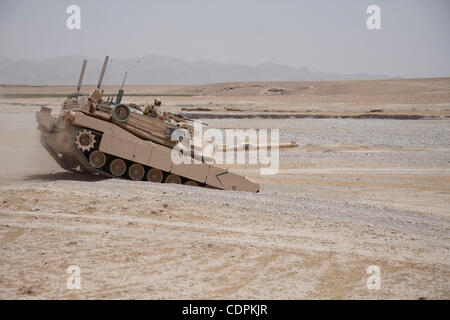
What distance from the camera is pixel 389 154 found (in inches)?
1163

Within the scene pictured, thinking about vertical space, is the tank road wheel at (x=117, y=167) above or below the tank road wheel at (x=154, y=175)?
above

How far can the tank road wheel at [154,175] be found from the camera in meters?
16.4

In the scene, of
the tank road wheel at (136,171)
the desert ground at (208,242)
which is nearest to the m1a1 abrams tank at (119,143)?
the tank road wheel at (136,171)

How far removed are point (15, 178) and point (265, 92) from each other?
10320cm

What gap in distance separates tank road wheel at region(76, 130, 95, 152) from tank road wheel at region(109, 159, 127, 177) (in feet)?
2.83

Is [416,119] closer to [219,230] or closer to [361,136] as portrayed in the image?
[361,136]

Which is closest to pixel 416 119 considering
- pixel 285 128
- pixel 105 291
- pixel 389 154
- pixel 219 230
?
pixel 285 128

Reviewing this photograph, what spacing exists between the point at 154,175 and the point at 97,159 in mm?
1778

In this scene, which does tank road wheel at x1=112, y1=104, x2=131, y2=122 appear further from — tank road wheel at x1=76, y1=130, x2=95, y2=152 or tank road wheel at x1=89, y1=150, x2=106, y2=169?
tank road wheel at x1=89, y1=150, x2=106, y2=169

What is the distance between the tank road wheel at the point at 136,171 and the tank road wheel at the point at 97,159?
85 cm

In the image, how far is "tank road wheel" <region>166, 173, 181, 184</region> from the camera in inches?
655

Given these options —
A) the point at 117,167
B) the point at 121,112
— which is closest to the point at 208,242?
the point at 117,167

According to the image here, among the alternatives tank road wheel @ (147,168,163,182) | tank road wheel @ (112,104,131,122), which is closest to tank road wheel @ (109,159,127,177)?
tank road wheel @ (147,168,163,182)

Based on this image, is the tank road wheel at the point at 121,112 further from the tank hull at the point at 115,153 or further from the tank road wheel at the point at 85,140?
the tank road wheel at the point at 85,140
